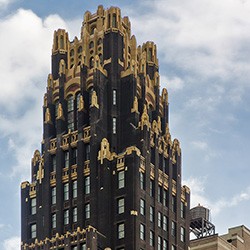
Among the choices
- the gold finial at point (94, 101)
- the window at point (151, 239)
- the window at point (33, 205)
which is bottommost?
the window at point (151, 239)

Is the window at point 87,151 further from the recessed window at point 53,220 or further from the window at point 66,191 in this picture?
the recessed window at point 53,220

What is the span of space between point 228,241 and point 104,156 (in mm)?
41767

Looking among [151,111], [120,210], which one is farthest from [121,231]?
[151,111]

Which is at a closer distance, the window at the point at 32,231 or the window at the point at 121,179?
the window at the point at 121,179

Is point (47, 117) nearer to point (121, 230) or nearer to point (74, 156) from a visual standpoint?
point (74, 156)

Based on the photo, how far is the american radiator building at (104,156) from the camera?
15762 centimetres

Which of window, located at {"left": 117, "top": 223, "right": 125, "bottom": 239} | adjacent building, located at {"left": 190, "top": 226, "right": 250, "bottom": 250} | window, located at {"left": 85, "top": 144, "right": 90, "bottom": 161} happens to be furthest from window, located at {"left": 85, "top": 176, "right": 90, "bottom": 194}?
adjacent building, located at {"left": 190, "top": 226, "right": 250, "bottom": 250}

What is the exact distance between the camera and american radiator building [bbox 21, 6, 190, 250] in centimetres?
15762

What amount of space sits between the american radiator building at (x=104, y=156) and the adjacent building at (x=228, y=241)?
1793cm

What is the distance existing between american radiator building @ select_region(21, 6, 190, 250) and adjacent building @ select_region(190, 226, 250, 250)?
17.9 meters

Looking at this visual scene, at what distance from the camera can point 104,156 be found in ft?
529

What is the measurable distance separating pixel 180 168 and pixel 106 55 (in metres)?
21.3

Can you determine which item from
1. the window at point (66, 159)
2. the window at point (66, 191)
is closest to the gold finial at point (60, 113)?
the window at point (66, 159)

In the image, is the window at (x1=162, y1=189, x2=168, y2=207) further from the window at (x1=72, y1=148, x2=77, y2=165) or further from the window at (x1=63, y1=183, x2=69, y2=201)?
the window at (x1=63, y1=183, x2=69, y2=201)
